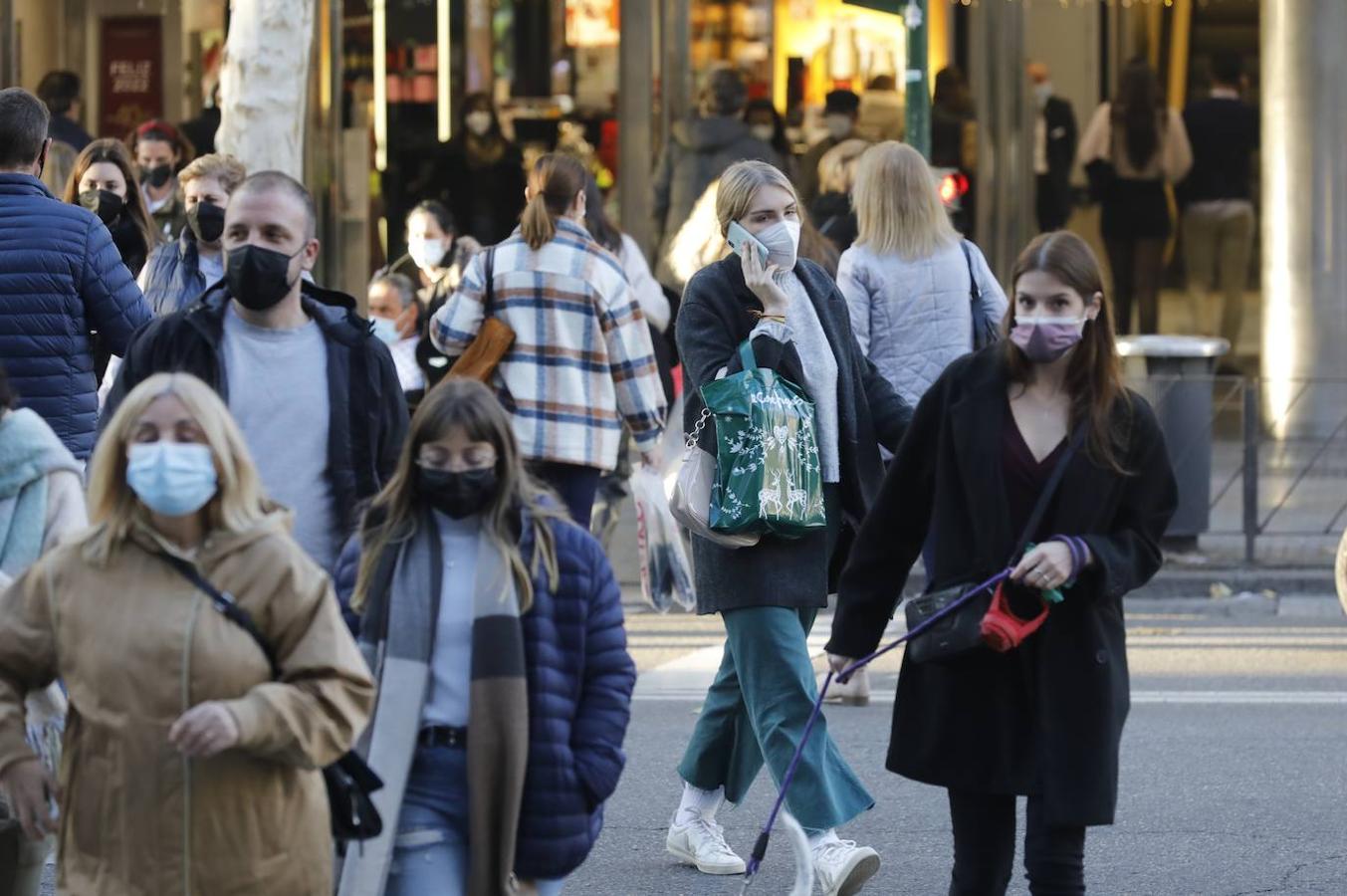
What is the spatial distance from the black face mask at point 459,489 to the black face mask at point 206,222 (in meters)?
3.48

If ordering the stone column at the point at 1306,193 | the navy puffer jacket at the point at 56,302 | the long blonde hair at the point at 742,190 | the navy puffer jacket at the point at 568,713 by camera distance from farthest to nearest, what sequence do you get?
the stone column at the point at 1306,193 → the navy puffer jacket at the point at 56,302 → the long blonde hair at the point at 742,190 → the navy puffer jacket at the point at 568,713

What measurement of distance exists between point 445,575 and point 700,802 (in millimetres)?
2282

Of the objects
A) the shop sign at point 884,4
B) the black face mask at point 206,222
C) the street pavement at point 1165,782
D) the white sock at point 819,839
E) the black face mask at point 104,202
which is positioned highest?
the shop sign at point 884,4

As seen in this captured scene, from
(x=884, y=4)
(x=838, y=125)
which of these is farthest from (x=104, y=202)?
(x=838, y=125)

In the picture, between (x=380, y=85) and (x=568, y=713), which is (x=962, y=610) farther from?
(x=380, y=85)

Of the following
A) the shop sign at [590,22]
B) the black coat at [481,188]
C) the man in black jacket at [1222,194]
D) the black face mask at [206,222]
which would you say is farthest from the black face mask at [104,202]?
the man in black jacket at [1222,194]

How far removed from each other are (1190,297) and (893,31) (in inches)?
111

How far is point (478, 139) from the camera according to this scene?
1762 cm

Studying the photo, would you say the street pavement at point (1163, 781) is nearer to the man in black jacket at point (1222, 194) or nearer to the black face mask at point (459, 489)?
the black face mask at point (459, 489)

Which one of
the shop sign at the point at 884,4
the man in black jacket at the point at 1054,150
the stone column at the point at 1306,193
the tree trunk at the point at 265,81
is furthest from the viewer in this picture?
the man in black jacket at the point at 1054,150

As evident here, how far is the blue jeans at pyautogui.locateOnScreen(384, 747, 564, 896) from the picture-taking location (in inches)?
177

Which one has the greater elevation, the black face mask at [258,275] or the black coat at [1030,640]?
the black face mask at [258,275]

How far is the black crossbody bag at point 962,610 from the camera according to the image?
496 cm

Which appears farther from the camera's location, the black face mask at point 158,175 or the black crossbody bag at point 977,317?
the black face mask at point 158,175
